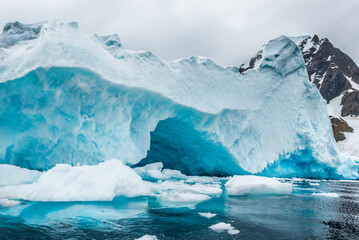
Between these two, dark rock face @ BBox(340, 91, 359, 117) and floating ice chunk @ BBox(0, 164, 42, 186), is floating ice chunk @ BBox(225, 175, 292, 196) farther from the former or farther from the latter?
dark rock face @ BBox(340, 91, 359, 117)

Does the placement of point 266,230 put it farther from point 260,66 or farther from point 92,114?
point 260,66

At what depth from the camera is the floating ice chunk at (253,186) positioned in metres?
7.99

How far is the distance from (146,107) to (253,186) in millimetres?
4522

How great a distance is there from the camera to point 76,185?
5.80 meters

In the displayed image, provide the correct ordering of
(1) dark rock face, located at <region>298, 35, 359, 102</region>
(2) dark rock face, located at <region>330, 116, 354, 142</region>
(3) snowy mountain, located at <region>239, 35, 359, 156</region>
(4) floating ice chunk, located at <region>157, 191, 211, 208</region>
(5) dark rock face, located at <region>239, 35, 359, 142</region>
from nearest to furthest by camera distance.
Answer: (4) floating ice chunk, located at <region>157, 191, 211, 208</region> < (2) dark rock face, located at <region>330, 116, 354, 142</region> < (3) snowy mountain, located at <region>239, 35, 359, 156</region> < (5) dark rock face, located at <region>239, 35, 359, 142</region> < (1) dark rock face, located at <region>298, 35, 359, 102</region>

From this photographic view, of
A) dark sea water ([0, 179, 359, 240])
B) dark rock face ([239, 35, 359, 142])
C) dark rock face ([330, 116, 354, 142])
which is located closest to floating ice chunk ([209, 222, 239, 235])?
dark sea water ([0, 179, 359, 240])

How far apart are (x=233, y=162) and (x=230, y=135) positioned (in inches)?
52.3

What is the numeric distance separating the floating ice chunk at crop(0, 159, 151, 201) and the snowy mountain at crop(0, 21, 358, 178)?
2575 millimetres

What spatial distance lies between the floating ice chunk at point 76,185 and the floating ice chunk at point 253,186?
11.1ft

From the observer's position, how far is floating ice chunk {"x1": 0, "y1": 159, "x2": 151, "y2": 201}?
5609 millimetres

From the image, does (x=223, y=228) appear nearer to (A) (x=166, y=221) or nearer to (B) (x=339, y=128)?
(A) (x=166, y=221)

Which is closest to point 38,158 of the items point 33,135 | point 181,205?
point 33,135

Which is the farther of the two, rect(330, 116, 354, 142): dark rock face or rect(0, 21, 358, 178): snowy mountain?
→ rect(330, 116, 354, 142): dark rock face

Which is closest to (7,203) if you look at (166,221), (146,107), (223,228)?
(166,221)
